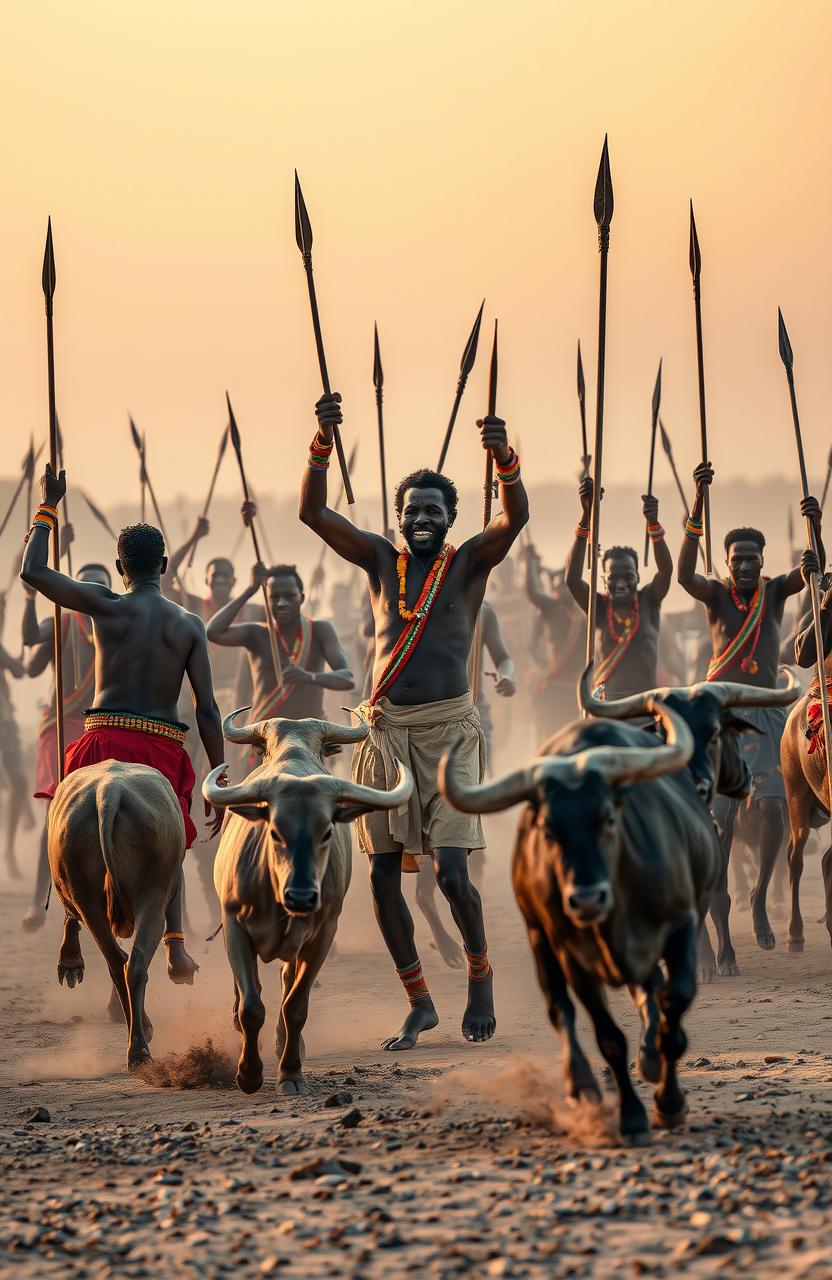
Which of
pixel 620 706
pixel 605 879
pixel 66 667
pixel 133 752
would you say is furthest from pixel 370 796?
pixel 66 667

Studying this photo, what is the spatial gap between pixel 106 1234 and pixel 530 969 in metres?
6.70

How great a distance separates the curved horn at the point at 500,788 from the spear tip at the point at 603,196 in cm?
420

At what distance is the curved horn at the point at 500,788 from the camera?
550 cm

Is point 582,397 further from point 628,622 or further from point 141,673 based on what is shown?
point 141,673

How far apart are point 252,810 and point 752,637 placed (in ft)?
16.2

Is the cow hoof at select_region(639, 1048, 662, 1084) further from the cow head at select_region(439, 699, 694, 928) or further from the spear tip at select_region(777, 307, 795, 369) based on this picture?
the spear tip at select_region(777, 307, 795, 369)

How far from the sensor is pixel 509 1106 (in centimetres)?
645

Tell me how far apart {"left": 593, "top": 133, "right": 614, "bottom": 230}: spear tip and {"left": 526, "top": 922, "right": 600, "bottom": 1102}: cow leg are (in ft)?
14.3

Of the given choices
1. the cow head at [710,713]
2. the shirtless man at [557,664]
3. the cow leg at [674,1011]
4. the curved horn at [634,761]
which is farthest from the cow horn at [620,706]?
the shirtless man at [557,664]

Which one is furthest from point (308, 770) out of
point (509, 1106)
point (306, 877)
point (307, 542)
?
point (307, 542)

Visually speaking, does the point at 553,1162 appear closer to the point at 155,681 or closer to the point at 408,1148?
the point at 408,1148

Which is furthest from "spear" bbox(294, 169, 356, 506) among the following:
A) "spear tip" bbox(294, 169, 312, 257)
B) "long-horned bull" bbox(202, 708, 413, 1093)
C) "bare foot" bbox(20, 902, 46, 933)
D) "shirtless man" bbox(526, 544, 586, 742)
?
"shirtless man" bbox(526, 544, 586, 742)

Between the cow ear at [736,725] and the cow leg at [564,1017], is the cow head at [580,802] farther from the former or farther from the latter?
the cow ear at [736,725]

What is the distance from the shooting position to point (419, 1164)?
5.61m
